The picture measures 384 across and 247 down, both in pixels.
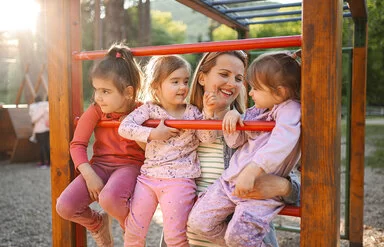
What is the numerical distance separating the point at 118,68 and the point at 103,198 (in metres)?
0.55

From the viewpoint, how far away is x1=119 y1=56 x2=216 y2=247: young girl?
→ 5.37ft

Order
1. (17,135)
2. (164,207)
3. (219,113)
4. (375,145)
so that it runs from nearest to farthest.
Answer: (164,207), (219,113), (17,135), (375,145)

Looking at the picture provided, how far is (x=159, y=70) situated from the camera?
1808 mm

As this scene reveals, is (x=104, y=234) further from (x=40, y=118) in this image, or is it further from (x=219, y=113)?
(x=40, y=118)

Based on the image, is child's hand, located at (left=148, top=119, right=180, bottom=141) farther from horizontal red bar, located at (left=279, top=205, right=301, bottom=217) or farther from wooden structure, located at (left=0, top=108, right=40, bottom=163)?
wooden structure, located at (left=0, top=108, right=40, bottom=163)

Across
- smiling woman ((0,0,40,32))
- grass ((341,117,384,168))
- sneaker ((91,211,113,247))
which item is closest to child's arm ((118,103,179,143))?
sneaker ((91,211,113,247))

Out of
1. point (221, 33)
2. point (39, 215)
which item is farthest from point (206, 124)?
point (221, 33)

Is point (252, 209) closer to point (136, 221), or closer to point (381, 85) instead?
point (136, 221)

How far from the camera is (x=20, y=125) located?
7.82 metres

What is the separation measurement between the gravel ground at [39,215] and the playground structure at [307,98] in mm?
1877

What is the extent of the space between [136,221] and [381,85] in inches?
782

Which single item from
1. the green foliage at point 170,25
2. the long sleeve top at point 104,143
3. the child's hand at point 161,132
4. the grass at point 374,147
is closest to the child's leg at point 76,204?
the long sleeve top at point 104,143

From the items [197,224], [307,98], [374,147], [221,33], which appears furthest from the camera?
[221,33]

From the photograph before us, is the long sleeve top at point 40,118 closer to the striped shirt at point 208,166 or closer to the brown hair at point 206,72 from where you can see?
the brown hair at point 206,72
